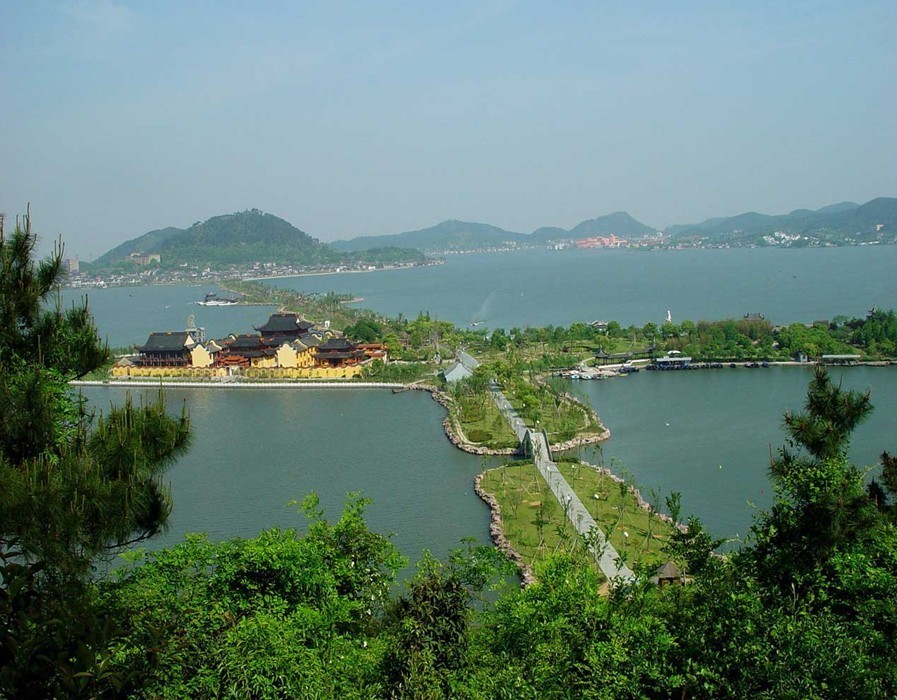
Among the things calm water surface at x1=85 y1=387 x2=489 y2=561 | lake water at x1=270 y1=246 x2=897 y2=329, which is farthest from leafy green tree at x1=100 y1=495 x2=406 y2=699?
lake water at x1=270 y1=246 x2=897 y2=329

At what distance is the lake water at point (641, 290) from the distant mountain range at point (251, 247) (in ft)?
51.9

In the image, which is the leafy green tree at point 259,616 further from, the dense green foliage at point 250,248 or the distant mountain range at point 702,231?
the distant mountain range at point 702,231

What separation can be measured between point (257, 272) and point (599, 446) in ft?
219

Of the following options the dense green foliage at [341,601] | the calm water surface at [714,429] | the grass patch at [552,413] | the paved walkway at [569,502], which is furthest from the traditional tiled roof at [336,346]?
the dense green foliage at [341,601]

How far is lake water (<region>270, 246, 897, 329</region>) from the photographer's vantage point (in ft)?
111

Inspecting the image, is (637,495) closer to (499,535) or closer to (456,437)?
(499,535)

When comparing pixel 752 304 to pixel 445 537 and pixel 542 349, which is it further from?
pixel 445 537

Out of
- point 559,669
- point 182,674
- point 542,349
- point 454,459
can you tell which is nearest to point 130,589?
point 182,674

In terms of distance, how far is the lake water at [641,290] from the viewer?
3394 centimetres

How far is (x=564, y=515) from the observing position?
9664 millimetres

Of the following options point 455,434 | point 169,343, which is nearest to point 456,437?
point 455,434

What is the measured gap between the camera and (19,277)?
356 cm

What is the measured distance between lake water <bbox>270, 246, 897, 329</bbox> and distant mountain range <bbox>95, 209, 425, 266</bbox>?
15.8 meters

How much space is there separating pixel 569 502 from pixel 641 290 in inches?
1486
